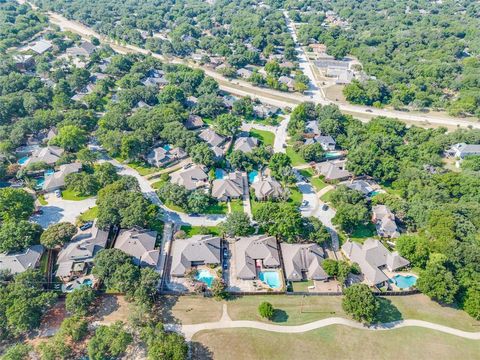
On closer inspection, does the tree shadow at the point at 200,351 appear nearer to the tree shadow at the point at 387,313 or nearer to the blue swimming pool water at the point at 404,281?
the tree shadow at the point at 387,313

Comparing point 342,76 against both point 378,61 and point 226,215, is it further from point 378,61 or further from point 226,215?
point 226,215

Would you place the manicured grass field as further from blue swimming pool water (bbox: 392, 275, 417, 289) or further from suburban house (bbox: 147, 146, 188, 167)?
suburban house (bbox: 147, 146, 188, 167)

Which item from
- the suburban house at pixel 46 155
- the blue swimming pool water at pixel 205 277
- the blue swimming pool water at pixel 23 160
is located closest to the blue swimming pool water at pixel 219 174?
the blue swimming pool water at pixel 205 277

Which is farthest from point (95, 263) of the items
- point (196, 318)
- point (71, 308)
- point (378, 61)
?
point (378, 61)

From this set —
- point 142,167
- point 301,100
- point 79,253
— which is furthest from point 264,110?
point 79,253

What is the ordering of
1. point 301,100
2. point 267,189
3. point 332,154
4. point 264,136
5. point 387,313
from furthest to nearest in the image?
point 301,100, point 264,136, point 332,154, point 267,189, point 387,313

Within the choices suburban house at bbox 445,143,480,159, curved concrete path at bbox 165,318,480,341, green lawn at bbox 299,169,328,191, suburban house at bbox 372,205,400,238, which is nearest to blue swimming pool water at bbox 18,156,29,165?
curved concrete path at bbox 165,318,480,341

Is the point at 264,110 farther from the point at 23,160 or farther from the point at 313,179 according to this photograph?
the point at 23,160
